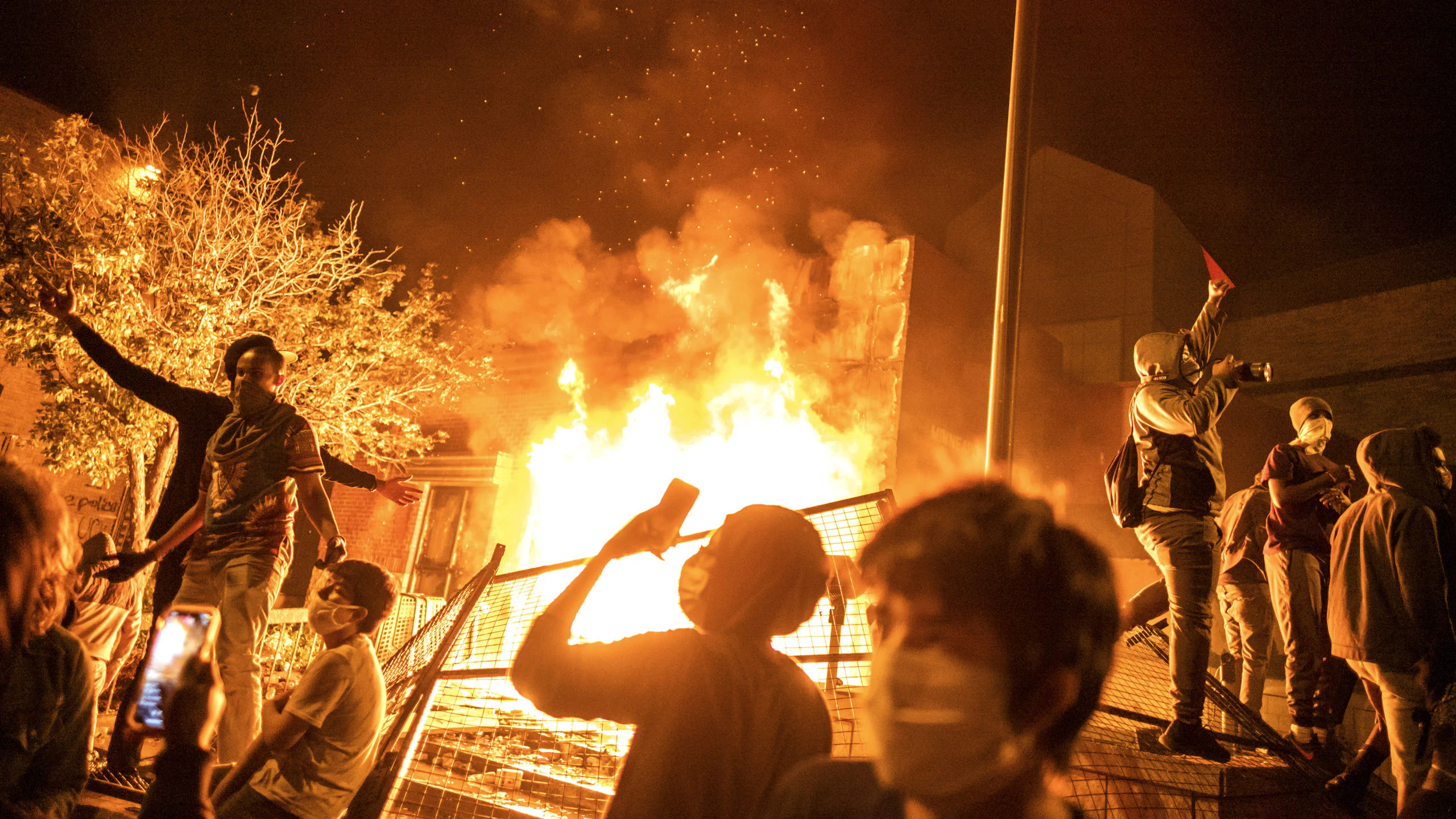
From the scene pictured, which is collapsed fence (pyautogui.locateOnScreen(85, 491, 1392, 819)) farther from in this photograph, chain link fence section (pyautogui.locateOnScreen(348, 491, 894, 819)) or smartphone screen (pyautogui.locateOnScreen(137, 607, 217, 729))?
smartphone screen (pyautogui.locateOnScreen(137, 607, 217, 729))

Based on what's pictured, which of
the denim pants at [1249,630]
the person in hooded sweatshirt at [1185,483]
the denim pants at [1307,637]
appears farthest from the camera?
the denim pants at [1249,630]

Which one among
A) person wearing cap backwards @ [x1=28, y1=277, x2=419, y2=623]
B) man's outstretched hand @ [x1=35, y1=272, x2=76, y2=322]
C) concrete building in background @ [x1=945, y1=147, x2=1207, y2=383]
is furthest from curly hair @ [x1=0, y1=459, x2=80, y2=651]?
concrete building in background @ [x1=945, y1=147, x2=1207, y2=383]

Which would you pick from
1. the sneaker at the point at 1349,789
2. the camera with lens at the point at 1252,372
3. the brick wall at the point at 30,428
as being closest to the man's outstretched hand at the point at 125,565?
the camera with lens at the point at 1252,372

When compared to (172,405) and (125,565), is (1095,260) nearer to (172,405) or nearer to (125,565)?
(172,405)

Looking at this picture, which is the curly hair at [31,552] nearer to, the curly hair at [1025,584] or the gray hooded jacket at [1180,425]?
the curly hair at [1025,584]

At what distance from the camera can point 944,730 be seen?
3.61 ft

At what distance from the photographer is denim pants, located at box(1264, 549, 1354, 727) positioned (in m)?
5.13

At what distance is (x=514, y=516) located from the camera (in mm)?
14961

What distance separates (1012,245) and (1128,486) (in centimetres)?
176

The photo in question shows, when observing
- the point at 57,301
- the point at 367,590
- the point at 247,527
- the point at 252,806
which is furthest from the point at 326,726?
the point at 57,301

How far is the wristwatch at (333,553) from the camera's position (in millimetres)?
3812

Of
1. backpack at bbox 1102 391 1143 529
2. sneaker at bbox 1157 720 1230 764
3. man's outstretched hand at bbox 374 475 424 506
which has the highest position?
backpack at bbox 1102 391 1143 529

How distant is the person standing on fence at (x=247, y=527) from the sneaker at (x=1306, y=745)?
5.15 m

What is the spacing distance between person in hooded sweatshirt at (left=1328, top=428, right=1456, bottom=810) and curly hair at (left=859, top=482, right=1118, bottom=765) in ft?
11.5
